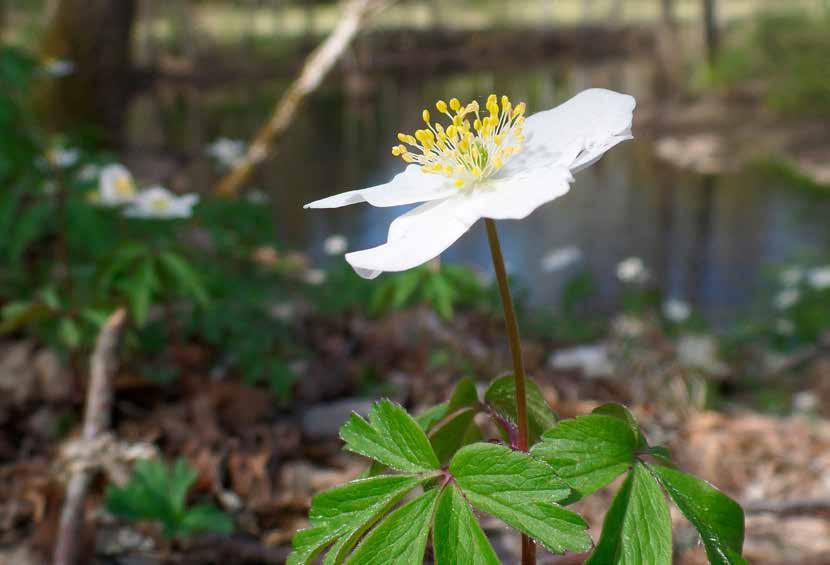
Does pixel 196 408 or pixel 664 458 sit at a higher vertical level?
pixel 664 458

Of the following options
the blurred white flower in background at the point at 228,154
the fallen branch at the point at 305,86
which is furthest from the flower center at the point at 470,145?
the blurred white flower in background at the point at 228,154

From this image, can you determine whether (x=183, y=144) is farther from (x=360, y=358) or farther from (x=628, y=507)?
(x=628, y=507)

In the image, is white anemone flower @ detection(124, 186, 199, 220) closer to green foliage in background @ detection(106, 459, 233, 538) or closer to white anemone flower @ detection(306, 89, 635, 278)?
green foliage in background @ detection(106, 459, 233, 538)

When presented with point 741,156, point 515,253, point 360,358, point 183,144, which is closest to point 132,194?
point 360,358

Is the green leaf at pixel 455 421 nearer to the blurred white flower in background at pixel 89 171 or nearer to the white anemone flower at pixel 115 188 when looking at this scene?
the white anemone flower at pixel 115 188

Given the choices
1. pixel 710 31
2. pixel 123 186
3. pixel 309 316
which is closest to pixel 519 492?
pixel 123 186

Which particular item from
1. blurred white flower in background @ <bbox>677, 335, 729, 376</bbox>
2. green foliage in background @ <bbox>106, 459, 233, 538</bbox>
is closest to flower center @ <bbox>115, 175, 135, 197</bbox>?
green foliage in background @ <bbox>106, 459, 233, 538</bbox>
